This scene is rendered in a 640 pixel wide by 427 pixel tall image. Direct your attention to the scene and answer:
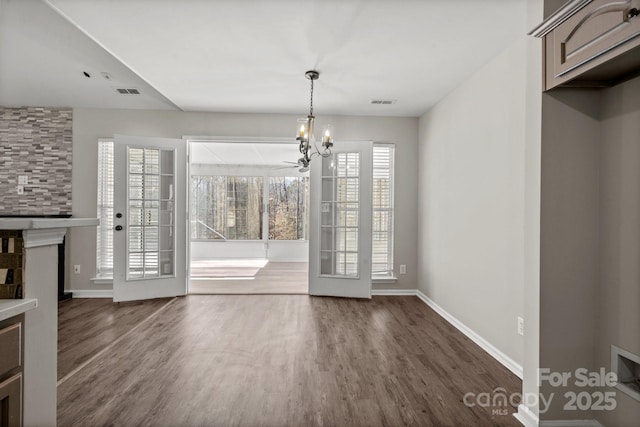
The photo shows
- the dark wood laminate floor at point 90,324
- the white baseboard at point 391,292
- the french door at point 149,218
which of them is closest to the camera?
the dark wood laminate floor at point 90,324

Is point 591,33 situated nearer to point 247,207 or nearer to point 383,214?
point 383,214

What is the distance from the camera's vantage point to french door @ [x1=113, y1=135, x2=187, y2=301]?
164 inches

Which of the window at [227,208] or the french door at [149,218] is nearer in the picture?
the french door at [149,218]

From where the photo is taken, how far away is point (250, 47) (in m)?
2.74

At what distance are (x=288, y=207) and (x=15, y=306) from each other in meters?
7.45

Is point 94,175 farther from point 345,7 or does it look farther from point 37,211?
point 345,7

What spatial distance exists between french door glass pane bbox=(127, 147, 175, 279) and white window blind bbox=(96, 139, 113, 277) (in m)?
0.52

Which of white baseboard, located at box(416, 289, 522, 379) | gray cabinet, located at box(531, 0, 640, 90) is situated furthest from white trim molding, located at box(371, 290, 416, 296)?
gray cabinet, located at box(531, 0, 640, 90)

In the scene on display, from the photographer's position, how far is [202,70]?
3.21m

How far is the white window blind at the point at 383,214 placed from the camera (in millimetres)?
4738

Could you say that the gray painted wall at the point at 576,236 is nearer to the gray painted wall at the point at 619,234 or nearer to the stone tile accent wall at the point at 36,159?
the gray painted wall at the point at 619,234

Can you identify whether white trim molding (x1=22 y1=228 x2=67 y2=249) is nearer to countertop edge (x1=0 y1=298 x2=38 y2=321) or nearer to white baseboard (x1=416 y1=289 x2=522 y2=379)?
countertop edge (x1=0 y1=298 x2=38 y2=321)

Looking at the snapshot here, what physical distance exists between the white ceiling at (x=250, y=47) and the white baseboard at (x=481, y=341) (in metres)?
2.50

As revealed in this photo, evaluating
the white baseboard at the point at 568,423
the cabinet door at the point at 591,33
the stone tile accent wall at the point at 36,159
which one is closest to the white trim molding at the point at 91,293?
the stone tile accent wall at the point at 36,159
